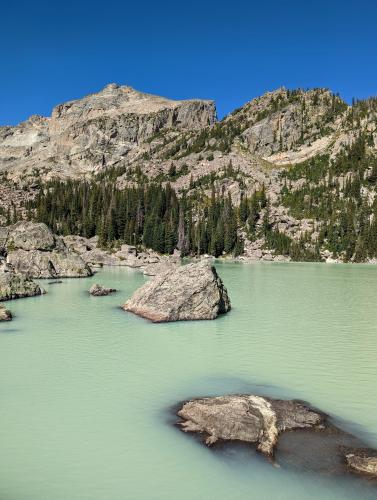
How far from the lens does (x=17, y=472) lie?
31.8 feet

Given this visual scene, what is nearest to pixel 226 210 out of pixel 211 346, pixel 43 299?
pixel 43 299

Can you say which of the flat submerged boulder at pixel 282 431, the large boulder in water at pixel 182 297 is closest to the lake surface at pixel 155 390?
the flat submerged boulder at pixel 282 431

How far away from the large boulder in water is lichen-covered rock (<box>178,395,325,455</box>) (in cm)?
1460

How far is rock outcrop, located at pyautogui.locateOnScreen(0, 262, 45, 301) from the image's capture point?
36.7 metres

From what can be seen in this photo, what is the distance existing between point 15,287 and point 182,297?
57.7 feet

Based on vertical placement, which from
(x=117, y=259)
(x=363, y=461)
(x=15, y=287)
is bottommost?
(x=363, y=461)

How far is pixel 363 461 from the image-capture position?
9.82 m

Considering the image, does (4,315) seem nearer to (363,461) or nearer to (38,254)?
(363,461)

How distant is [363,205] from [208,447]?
5632 inches

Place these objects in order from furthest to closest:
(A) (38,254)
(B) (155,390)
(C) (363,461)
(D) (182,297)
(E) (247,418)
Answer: (A) (38,254) → (D) (182,297) → (B) (155,390) → (E) (247,418) → (C) (363,461)

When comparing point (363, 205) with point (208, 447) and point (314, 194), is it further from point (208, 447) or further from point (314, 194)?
point (208, 447)

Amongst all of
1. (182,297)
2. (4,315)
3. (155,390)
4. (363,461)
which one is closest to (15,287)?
(4,315)

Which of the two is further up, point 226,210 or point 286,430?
point 226,210

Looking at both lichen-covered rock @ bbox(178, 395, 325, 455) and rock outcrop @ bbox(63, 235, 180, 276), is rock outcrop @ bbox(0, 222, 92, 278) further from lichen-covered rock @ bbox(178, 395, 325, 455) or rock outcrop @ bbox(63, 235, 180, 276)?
lichen-covered rock @ bbox(178, 395, 325, 455)
